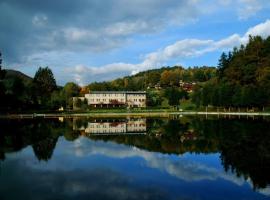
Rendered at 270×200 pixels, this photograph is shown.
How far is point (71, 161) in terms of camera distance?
2256cm

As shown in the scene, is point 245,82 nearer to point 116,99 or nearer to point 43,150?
point 116,99

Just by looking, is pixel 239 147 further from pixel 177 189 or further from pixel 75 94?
pixel 75 94

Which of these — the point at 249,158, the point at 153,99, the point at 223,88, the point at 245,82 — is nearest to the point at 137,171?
the point at 249,158

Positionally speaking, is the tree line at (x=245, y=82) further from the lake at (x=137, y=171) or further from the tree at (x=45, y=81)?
the lake at (x=137, y=171)

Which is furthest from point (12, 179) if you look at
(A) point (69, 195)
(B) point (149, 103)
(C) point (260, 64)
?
(B) point (149, 103)

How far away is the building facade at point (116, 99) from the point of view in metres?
152

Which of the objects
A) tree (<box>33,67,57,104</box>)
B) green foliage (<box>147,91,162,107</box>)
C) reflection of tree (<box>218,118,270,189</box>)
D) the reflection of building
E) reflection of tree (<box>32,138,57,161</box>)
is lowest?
the reflection of building

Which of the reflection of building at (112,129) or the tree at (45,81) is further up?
the tree at (45,81)

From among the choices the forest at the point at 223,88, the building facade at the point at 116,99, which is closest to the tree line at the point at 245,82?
the forest at the point at 223,88

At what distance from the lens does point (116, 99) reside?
506 feet

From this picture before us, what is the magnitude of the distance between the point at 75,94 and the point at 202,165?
457ft

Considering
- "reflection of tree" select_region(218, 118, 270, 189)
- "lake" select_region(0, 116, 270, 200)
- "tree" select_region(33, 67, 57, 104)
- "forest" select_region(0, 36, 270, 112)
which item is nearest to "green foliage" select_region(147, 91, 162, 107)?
"forest" select_region(0, 36, 270, 112)

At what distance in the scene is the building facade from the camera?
498 ft

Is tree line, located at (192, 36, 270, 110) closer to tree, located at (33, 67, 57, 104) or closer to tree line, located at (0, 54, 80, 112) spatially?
tree line, located at (0, 54, 80, 112)
